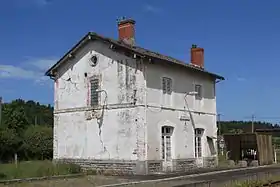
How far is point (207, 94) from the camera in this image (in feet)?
97.4

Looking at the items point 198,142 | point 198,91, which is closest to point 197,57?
point 198,91

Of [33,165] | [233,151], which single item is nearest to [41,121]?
[233,151]

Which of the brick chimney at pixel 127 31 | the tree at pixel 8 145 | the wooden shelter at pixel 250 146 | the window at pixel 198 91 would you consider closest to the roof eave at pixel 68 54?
the brick chimney at pixel 127 31

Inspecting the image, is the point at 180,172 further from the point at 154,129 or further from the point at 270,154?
the point at 270,154

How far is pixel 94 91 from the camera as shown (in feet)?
84.3

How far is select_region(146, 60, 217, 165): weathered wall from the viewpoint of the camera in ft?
→ 78.1

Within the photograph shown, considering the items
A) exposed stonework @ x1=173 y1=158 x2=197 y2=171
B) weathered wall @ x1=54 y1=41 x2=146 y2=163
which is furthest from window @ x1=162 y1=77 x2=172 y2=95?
exposed stonework @ x1=173 y1=158 x2=197 y2=171

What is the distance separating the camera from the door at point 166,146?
24562 mm

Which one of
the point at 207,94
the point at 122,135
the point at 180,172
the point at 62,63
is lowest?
the point at 180,172

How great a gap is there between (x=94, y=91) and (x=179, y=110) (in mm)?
5319

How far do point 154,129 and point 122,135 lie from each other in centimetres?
182

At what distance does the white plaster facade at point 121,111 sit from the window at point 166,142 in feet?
0.87

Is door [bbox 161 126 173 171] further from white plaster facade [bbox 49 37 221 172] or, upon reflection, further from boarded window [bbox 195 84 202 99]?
boarded window [bbox 195 84 202 99]

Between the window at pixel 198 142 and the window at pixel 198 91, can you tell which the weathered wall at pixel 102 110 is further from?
the window at pixel 198 91
